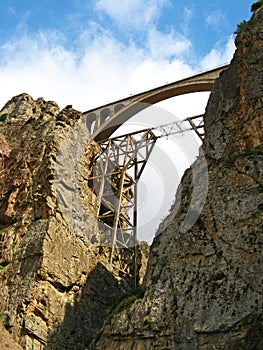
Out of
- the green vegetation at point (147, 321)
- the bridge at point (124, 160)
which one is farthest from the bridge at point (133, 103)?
the green vegetation at point (147, 321)

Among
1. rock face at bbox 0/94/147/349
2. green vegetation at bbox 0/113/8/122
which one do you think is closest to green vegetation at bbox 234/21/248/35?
rock face at bbox 0/94/147/349

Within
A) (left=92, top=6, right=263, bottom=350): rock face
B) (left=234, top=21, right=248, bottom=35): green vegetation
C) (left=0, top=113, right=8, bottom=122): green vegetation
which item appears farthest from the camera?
(left=0, top=113, right=8, bottom=122): green vegetation

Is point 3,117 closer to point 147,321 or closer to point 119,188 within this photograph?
point 119,188

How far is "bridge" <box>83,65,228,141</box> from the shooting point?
25656 millimetres

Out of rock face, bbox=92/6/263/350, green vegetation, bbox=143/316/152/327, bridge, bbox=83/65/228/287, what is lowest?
green vegetation, bbox=143/316/152/327

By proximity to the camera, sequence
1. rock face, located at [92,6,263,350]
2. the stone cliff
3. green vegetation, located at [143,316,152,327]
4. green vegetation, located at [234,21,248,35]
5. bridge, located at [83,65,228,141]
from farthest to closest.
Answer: bridge, located at [83,65,228,141] < green vegetation, located at [234,21,248,35] < green vegetation, located at [143,316,152,327] < the stone cliff < rock face, located at [92,6,263,350]

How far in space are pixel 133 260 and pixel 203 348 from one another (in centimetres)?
1413

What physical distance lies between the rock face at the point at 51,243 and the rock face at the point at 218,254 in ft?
15.3

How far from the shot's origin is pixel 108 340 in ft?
49.4

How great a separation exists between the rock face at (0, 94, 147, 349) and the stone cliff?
0.06 metres

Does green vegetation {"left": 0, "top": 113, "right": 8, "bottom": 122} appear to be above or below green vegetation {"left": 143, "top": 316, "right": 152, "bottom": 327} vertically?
above

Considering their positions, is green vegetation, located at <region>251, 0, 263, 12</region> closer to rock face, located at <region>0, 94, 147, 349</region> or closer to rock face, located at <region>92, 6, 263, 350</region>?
Result: rock face, located at <region>92, 6, 263, 350</region>

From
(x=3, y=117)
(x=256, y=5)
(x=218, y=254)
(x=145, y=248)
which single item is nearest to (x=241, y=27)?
(x=256, y=5)

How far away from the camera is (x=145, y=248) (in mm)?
28094
